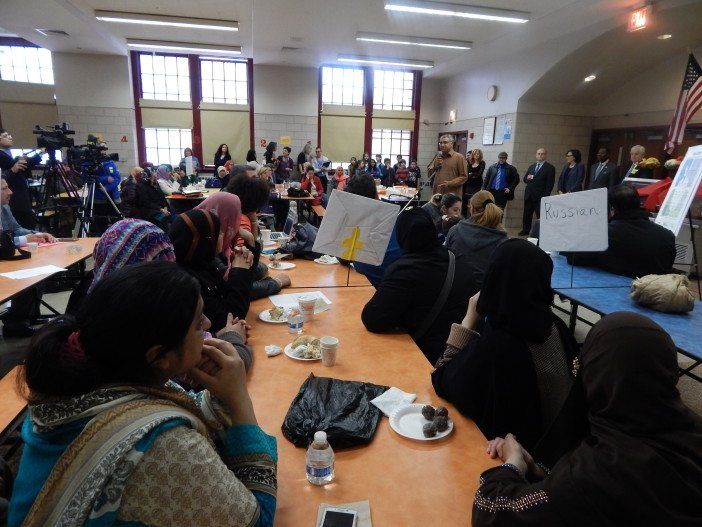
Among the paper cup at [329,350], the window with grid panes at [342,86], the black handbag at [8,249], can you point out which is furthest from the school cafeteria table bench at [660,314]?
the window with grid panes at [342,86]

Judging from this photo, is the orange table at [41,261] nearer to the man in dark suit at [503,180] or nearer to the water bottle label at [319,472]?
the water bottle label at [319,472]

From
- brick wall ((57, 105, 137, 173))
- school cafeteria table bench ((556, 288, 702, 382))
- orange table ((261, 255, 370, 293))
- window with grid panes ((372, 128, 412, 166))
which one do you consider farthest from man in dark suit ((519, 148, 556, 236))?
brick wall ((57, 105, 137, 173))

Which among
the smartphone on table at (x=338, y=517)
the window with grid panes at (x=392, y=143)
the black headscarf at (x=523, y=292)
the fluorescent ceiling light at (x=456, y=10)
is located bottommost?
the smartphone on table at (x=338, y=517)

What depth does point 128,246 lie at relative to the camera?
5.12ft

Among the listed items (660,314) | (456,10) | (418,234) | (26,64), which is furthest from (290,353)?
(26,64)

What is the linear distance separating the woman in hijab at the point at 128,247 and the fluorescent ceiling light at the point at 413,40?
7865mm

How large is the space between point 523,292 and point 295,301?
139cm

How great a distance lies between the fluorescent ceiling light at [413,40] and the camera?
833cm

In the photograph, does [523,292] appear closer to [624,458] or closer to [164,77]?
[624,458]

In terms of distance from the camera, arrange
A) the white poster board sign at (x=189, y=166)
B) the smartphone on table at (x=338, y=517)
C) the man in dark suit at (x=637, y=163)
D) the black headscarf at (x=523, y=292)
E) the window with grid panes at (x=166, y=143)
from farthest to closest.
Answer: the window with grid panes at (x=166, y=143) → the white poster board sign at (x=189, y=166) → the man in dark suit at (x=637, y=163) → the black headscarf at (x=523, y=292) → the smartphone on table at (x=338, y=517)

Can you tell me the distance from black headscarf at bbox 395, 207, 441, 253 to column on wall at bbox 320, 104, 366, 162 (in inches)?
425

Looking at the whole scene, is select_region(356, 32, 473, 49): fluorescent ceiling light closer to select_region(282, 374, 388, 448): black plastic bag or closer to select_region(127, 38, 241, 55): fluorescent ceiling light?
select_region(127, 38, 241, 55): fluorescent ceiling light

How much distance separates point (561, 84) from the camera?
28.4 feet

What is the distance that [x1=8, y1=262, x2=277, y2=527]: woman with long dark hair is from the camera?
678mm
